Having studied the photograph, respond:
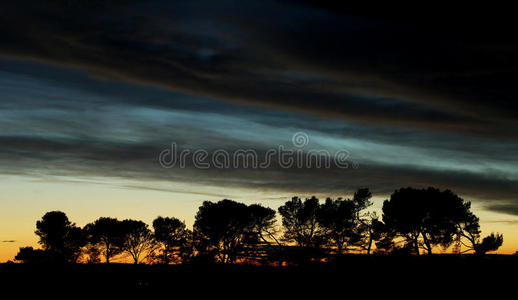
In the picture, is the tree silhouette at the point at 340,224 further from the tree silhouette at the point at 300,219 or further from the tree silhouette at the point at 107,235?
the tree silhouette at the point at 107,235

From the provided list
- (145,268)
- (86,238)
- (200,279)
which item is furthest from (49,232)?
(200,279)

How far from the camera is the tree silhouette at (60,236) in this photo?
9200cm

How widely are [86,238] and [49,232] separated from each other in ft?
28.4

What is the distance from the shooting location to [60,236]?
9356 centimetres

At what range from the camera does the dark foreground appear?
30.2 metres

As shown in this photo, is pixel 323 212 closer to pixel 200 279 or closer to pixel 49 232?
pixel 200 279

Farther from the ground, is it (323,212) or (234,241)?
(323,212)

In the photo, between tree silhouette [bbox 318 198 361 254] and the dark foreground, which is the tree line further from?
the dark foreground

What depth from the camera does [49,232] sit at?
9444cm

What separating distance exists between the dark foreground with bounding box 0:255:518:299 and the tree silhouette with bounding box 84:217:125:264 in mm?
52043

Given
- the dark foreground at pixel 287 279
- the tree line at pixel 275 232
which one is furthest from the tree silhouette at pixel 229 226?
the dark foreground at pixel 287 279

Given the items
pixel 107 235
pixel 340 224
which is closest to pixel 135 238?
pixel 107 235

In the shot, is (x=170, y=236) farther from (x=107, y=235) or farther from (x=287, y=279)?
(x=287, y=279)

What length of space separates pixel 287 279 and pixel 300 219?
4447 centimetres
